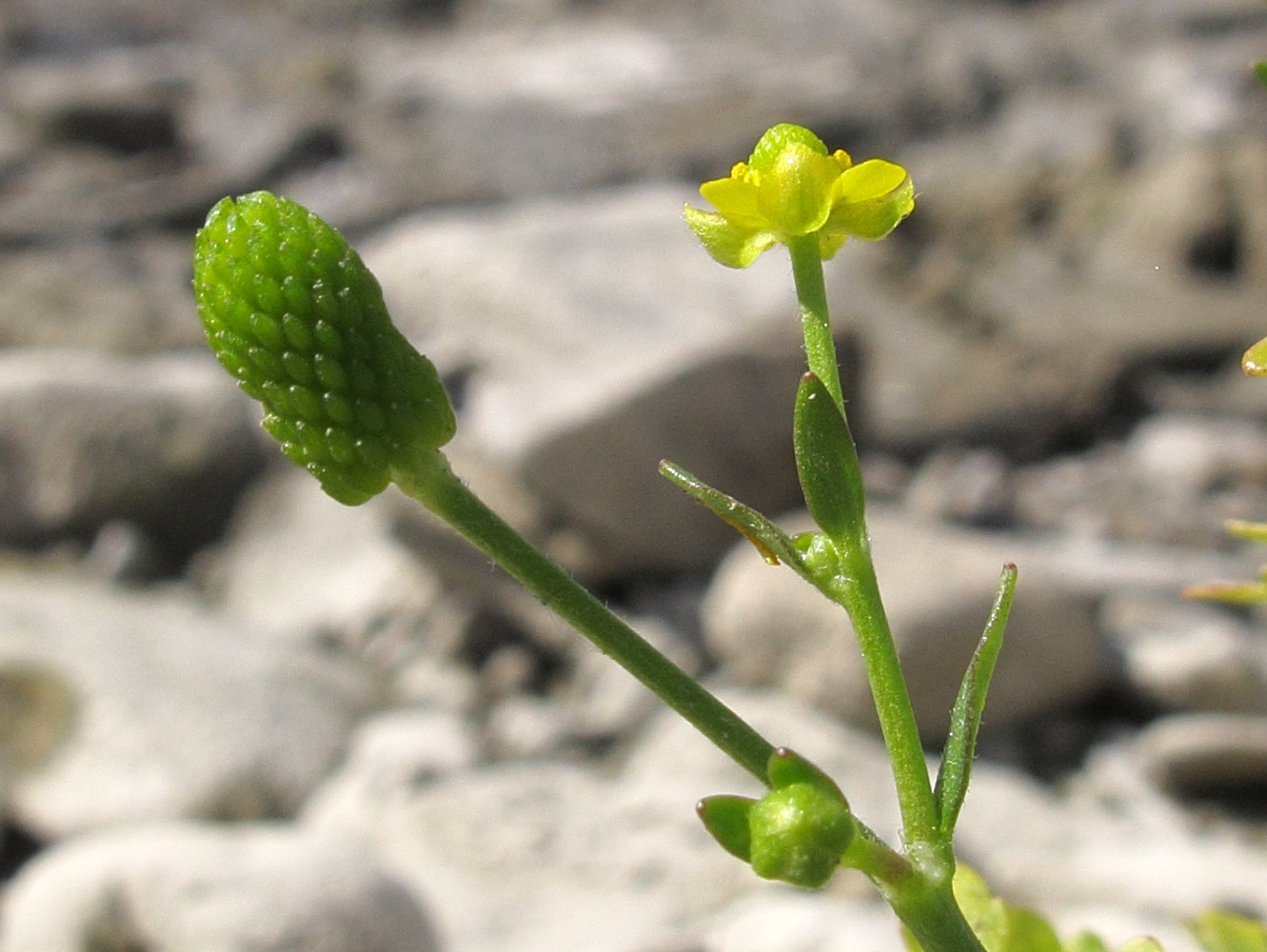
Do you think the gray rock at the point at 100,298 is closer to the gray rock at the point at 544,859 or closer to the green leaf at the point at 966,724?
the gray rock at the point at 544,859

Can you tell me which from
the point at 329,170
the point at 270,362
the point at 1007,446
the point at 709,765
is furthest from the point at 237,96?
the point at 270,362

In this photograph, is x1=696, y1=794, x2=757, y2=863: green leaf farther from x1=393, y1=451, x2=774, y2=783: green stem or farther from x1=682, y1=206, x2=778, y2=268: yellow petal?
x1=682, y1=206, x2=778, y2=268: yellow petal

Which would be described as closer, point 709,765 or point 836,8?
point 709,765

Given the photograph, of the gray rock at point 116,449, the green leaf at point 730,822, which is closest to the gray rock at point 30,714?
the gray rock at point 116,449

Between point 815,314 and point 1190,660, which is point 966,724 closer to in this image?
point 815,314

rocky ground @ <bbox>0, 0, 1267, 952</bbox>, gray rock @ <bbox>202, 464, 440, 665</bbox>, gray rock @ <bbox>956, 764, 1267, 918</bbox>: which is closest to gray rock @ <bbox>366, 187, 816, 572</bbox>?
rocky ground @ <bbox>0, 0, 1267, 952</bbox>

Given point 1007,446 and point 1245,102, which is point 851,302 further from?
point 1245,102

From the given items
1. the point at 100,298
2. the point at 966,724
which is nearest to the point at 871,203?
the point at 966,724
